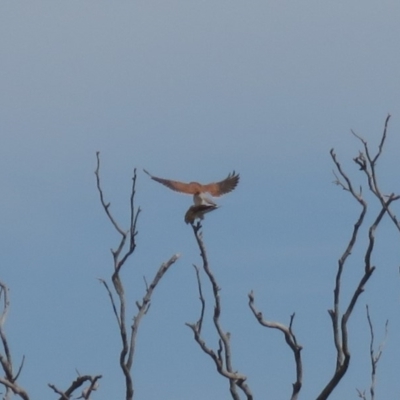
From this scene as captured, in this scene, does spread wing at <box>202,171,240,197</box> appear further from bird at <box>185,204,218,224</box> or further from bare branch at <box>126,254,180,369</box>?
bare branch at <box>126,254,180,369</box>

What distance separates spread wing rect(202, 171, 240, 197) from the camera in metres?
9.56

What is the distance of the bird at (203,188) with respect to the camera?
8.94 metres

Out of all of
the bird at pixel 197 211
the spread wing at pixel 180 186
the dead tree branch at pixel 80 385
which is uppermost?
the spread wing at pixel 180 186

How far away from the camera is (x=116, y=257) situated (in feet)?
21.5

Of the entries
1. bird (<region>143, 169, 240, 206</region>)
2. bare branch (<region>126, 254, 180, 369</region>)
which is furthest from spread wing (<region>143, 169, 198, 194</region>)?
bare branch (<region>126, 254, 180, 369</region>)

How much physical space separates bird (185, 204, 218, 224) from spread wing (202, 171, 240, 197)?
3.02ft

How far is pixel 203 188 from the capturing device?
9352 mm

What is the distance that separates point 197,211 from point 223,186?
1.63 metres

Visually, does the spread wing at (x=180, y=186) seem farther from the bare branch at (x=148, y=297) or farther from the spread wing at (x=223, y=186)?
the bare branch at (x=148, y=297)

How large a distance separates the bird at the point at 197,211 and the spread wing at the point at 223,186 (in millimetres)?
920

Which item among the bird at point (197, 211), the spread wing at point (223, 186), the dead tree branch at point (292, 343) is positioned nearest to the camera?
the dead tree branch at point (292, 343)

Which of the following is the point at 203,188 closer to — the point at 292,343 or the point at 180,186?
the point at 180,186

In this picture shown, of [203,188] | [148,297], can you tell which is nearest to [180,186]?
[203,188]

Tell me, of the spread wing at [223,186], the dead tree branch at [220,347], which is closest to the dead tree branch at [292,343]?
the dead tree branch at [220,347]
